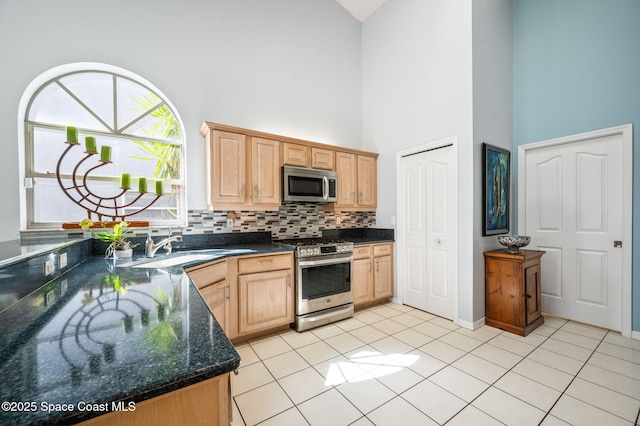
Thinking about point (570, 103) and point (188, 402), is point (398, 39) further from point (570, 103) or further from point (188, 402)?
point (188, 402)

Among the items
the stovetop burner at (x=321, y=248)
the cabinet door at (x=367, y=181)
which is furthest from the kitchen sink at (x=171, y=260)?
the cabinet door at (x=367, y=181)

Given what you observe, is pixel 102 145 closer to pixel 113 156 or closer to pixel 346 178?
pixel 113 156

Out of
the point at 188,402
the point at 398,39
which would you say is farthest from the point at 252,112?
the point at 188,402

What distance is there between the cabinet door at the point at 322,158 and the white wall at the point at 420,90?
3.09ft

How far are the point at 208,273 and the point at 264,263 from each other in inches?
25.2

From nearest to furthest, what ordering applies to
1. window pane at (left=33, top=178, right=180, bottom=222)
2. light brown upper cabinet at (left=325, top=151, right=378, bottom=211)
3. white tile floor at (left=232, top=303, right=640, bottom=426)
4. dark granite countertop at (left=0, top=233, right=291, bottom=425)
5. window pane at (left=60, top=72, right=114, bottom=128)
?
1. dark granite countertop at (left=0, top=233, right=291, bottom=425)
2. white tile floor at (left=232, top=303, right=640, bottom=426)
3. window pane at (left=33, top=178, right=180, bottom=222)
4. window pane at (left=60, top=72, right=114, bottom=128)
5. light brown upper cabinet at (left=325, top=151, right=378, bottom=211)

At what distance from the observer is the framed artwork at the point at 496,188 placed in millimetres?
3070

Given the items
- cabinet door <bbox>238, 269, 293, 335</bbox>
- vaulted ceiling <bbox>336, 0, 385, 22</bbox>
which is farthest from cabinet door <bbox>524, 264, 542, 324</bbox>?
vaulted ceiling <bbox>336, 0, 385, 22</bbox>

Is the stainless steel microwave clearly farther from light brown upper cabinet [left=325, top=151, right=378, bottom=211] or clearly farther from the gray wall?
the gray wall

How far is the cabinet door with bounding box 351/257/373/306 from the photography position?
3436mm

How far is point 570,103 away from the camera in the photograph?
121 inches

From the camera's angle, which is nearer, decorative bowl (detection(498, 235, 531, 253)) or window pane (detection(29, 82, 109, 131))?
window pane (detection(29, 82, 109, 131))

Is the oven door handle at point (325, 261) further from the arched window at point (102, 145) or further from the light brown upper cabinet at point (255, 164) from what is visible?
the arched window at point (102, 145)

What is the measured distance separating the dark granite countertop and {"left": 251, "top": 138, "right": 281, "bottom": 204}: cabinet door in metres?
1.83
